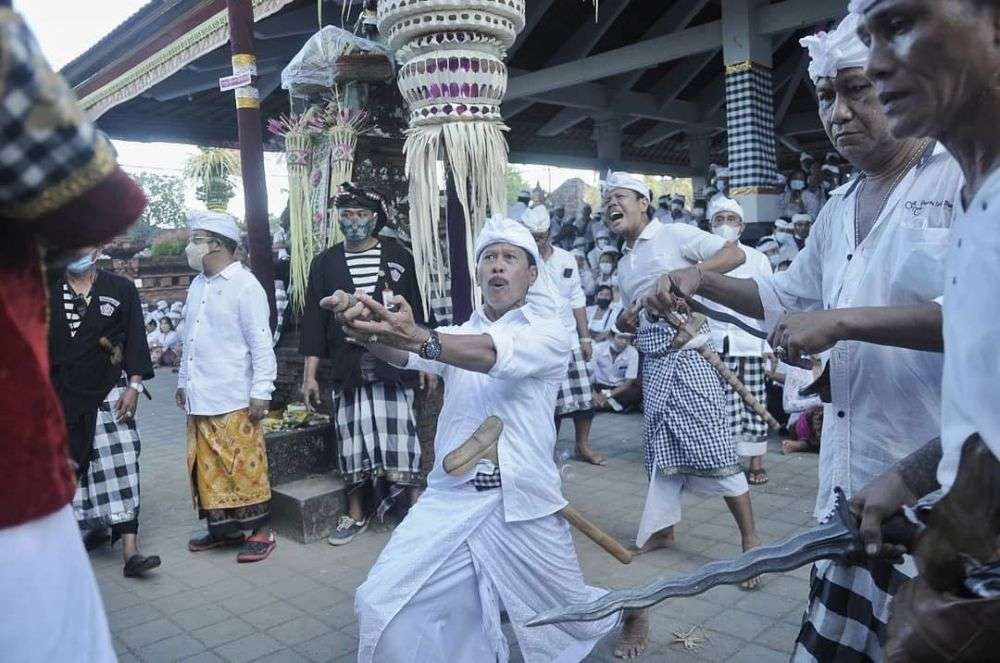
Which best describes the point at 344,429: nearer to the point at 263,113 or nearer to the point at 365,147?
the point at 365,147

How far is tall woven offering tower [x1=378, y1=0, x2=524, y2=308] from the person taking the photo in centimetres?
272

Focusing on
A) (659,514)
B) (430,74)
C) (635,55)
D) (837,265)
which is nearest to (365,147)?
(430,74)

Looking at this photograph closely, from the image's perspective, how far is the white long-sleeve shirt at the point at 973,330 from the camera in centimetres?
100

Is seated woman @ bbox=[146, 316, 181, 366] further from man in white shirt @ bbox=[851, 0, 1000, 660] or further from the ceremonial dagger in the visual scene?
man in white shirt @ bbox=[851, 0, 1000, 660]

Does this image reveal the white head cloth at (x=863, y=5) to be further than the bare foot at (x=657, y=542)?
No

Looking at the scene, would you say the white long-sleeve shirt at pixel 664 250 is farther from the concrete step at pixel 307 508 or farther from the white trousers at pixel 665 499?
the concrete step at pixel 307 508

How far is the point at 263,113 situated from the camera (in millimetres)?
11438

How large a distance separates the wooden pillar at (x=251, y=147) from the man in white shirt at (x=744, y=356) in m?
3.09

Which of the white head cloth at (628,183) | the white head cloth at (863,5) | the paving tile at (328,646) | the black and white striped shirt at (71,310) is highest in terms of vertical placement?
the white head cloth at (628,183)

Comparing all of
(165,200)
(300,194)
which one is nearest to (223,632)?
(300,194)

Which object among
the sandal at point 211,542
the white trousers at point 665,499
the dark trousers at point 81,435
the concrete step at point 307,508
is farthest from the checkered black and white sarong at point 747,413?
the dark trousers at point 81,435

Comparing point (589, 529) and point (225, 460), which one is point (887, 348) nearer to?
point (589, 529)

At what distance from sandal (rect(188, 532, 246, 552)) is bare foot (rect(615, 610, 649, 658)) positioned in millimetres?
2559

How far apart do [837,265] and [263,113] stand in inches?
430
